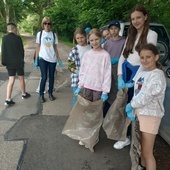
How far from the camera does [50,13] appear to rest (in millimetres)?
25703

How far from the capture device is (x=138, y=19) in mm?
2729

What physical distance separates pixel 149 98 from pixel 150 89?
0.09m

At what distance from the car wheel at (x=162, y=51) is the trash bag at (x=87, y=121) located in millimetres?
5506

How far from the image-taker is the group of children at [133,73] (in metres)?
2.33

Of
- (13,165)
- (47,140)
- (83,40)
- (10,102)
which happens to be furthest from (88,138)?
(10,102)

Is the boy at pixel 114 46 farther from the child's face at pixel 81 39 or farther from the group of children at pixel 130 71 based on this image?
the child's face at pixel 81 39

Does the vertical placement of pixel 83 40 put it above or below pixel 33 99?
above

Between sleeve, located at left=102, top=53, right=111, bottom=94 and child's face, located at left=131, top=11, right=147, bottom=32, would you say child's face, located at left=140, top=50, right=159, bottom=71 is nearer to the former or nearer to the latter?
child's face, located at left=131, top=11, right=147, bottom=32

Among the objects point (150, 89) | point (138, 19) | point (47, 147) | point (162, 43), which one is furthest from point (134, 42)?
point (162, 43)

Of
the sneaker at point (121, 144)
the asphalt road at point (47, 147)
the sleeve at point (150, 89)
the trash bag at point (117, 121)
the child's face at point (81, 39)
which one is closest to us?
the sleeve at point (150, 89)

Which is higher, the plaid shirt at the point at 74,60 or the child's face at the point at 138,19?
the child's face at the point at 138,19

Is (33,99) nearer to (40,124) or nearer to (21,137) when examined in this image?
(40,124)

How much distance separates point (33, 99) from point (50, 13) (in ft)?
72.6

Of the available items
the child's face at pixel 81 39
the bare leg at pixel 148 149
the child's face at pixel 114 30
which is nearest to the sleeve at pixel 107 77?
the child's face at pixel 114 30
